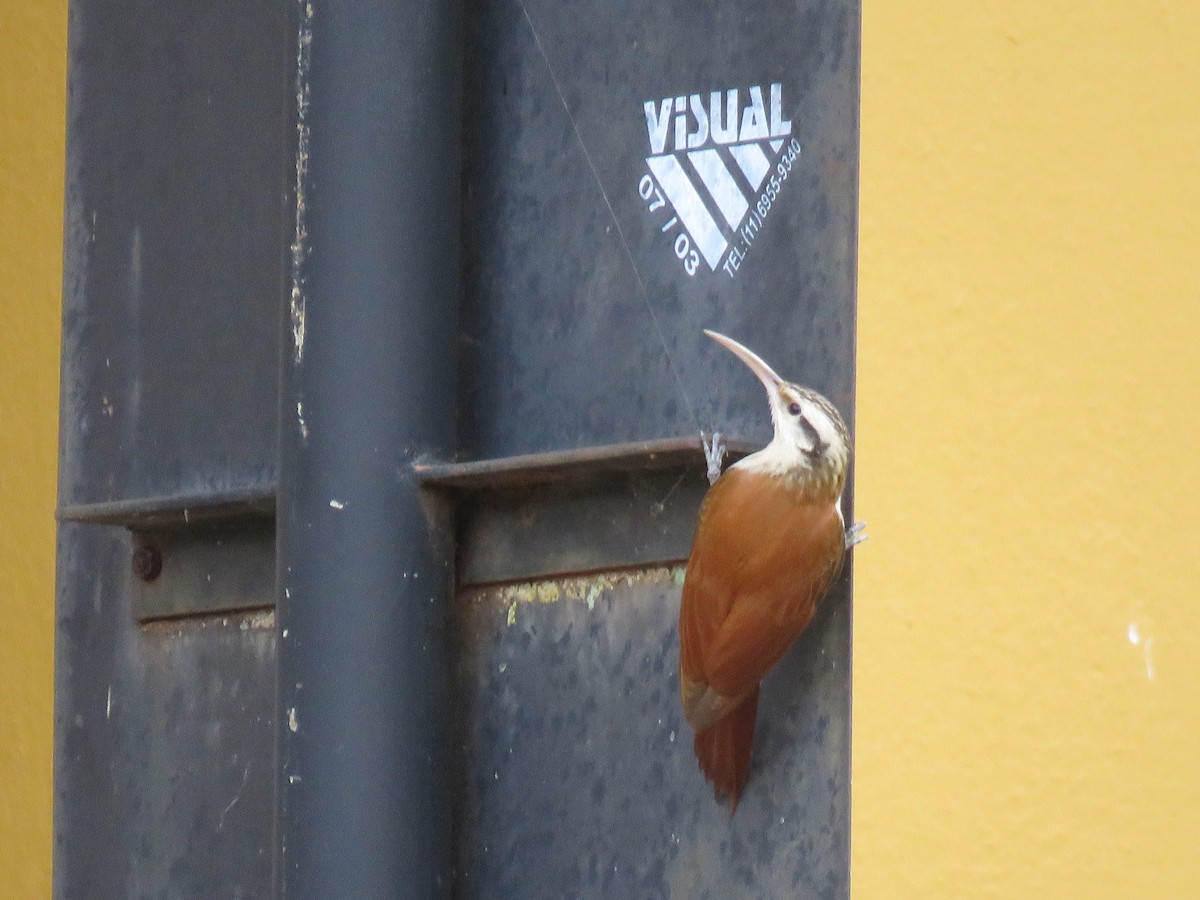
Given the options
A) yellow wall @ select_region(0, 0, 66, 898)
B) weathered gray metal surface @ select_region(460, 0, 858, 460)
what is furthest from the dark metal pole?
yellow wall @ select_region(0, 0, 66, 898)

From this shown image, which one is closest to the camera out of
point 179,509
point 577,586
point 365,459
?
point 365,459

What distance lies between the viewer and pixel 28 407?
4695 millimetres

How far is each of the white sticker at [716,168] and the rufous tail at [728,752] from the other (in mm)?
607

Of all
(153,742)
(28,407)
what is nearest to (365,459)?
(153,742)

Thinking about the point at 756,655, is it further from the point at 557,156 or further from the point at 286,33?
the point at 286,33

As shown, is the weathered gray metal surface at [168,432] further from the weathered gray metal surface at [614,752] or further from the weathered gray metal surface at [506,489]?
the weathered gray metal surface at [614,752]

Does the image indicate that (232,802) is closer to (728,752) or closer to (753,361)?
(728,752)

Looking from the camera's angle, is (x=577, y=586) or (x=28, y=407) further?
(x=28, y=407)

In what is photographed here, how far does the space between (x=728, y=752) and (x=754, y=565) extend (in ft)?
1.40

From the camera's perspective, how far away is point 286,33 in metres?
2.86

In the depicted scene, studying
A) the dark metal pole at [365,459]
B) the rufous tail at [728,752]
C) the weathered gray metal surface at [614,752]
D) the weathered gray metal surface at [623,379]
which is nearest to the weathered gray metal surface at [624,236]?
the weathered gray metal surface at [623,379]

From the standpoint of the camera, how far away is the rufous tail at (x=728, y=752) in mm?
2592

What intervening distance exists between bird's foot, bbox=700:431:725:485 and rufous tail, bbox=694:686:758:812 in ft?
1.01

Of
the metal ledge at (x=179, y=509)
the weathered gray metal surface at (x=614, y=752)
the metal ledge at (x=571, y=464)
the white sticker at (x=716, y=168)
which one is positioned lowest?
the weathered gray metal surface at (x=614, y=752)
